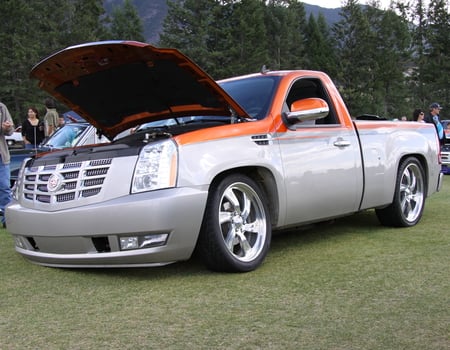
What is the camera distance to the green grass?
9.74ft

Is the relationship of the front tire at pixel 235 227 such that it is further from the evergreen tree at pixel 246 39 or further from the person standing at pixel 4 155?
the evergreen tree at pixel 246 39

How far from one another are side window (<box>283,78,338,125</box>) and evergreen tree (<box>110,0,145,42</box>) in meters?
56.9

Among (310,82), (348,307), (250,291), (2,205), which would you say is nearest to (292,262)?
(250,291)

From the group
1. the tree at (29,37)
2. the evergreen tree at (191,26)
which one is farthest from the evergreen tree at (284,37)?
the tree at (29,37)

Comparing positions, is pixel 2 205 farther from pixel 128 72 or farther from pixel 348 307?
pixel 348 307

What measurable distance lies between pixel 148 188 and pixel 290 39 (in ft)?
207

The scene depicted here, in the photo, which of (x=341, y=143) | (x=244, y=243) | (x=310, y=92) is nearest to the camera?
(x=244, y=243)

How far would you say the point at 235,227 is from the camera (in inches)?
172

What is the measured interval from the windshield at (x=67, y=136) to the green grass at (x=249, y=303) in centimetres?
427

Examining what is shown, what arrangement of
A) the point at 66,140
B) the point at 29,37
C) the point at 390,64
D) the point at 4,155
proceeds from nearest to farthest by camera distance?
1. the point at 4,155
2. the point at 66,140
3. the point at 29,37
4. the point at 390,64

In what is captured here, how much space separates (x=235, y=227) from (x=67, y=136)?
228 inches

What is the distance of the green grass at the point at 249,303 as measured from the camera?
297 centimetres

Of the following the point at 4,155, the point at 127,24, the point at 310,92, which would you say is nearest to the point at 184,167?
the point at 310,92

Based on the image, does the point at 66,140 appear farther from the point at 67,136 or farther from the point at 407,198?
the point at 407,198
